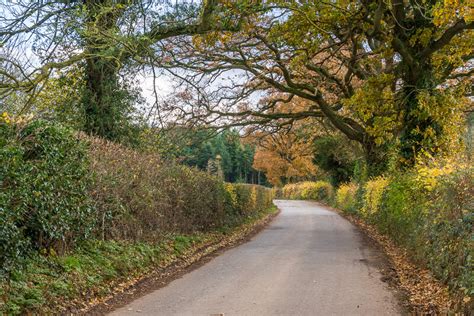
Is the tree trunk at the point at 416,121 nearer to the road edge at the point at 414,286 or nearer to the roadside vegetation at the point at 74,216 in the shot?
the road edge at the point at 414,286

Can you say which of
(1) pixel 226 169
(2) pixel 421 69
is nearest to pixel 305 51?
(2) pixel 421 69

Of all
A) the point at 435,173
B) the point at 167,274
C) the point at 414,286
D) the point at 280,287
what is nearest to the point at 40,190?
the point at 167,274

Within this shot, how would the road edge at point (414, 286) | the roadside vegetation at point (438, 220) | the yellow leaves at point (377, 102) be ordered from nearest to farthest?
the roadside vegetation at point (438, 220)
the road edge at point (414, 286)
the yellow leaves at point (377, 102)

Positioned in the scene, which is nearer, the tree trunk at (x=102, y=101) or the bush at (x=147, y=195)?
the bush at (x=147, y=195)

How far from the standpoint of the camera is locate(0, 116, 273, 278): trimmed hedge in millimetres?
6383

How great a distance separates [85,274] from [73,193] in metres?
1.39

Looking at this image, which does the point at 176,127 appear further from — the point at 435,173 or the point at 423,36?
the point at 435,173

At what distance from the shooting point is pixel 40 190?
695cm

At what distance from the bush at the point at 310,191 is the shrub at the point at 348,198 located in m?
8.24

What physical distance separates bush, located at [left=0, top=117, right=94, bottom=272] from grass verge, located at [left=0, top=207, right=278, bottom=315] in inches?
11.6

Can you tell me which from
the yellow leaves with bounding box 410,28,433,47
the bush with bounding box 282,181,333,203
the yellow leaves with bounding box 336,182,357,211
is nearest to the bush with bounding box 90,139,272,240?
the yellow leaves with bounding box 410,28,433,47

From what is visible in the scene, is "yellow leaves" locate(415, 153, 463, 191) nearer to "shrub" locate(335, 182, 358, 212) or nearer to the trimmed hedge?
the trimmed hedge

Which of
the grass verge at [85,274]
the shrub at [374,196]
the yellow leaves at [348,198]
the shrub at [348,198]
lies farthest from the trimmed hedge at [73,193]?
the yellow leaves at [348,198]

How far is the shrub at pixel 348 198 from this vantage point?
2694 centimetres
